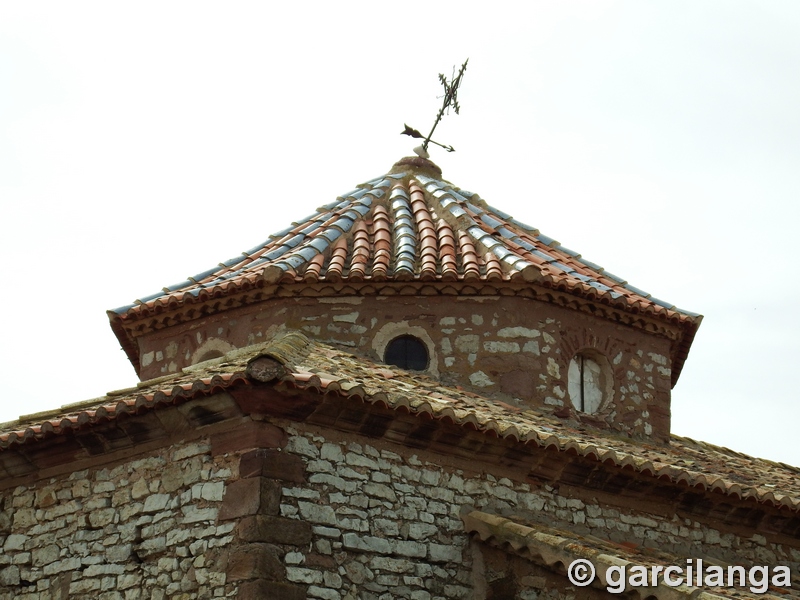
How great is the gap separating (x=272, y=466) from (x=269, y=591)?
3.09 ft

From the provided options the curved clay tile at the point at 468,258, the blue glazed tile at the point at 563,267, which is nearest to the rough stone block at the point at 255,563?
the curved clay tile at the point at 468,258

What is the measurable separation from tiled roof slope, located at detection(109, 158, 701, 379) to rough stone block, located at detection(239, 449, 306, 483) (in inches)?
111

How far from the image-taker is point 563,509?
35.4ft

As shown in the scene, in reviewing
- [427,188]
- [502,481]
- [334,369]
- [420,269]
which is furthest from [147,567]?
[427,188]

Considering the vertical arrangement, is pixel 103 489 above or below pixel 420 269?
below

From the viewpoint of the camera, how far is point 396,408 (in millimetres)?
9648

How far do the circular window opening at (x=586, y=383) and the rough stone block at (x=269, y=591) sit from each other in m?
4.30

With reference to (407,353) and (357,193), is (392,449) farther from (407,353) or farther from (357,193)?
(357,193)

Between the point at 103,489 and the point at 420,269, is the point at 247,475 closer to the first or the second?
the point at 103,489

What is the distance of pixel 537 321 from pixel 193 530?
4389 millimetres

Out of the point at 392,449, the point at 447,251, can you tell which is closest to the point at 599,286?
the point at 447,251

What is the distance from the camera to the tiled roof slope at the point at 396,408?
30.8ft

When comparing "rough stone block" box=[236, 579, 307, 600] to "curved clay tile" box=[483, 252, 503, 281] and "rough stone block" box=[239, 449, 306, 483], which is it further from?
"curved clay tile" box=[483, 252, 503, 281]

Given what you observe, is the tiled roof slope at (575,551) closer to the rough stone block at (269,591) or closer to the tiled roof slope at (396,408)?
the tiled roof slope at (396,408)
